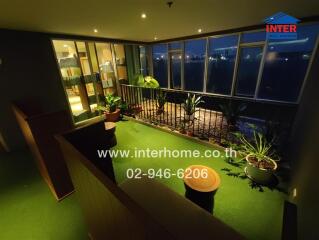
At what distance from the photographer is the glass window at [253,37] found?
14.1ft

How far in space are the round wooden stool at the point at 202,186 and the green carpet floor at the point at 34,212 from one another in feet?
4.32

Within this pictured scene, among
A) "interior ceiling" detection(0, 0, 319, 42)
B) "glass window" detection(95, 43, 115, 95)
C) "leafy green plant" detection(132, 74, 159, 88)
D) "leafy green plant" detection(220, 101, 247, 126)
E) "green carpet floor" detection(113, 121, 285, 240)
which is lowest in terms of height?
"green carpet floor" detection(113, 121, 285, 240)

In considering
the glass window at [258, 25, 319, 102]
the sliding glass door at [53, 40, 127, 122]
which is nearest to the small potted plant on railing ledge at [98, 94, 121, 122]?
the sliding glass door at [53, 40, 127, 122]

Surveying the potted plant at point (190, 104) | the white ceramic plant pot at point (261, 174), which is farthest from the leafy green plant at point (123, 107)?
the white ceramic plant pot at point (261, 174)

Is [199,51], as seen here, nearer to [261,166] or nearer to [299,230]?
[261,166]

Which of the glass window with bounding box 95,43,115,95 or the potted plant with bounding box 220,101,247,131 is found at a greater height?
the glass window with bounding box 95,43,115,95

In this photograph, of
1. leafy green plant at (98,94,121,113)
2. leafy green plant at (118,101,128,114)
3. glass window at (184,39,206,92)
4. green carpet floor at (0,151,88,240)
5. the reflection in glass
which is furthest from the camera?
glass window at (184,39,206,92)

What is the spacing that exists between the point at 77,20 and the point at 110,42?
220cm

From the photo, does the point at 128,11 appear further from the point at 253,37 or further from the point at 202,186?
the point at 253,37

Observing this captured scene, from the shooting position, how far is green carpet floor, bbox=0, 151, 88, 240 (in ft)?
5.85

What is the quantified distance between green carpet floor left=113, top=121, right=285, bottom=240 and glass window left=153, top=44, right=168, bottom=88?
14.5ft

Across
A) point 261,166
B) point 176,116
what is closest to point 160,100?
point 176,116

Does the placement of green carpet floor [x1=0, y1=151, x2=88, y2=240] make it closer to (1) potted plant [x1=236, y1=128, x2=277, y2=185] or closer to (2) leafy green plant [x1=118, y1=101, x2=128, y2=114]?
(1) potted plant [x1=236, y1=128, x2=277, y2=185]

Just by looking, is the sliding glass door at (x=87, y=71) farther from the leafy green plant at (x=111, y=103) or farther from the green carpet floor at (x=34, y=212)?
the green carpet floor at (x=34, y=212)
